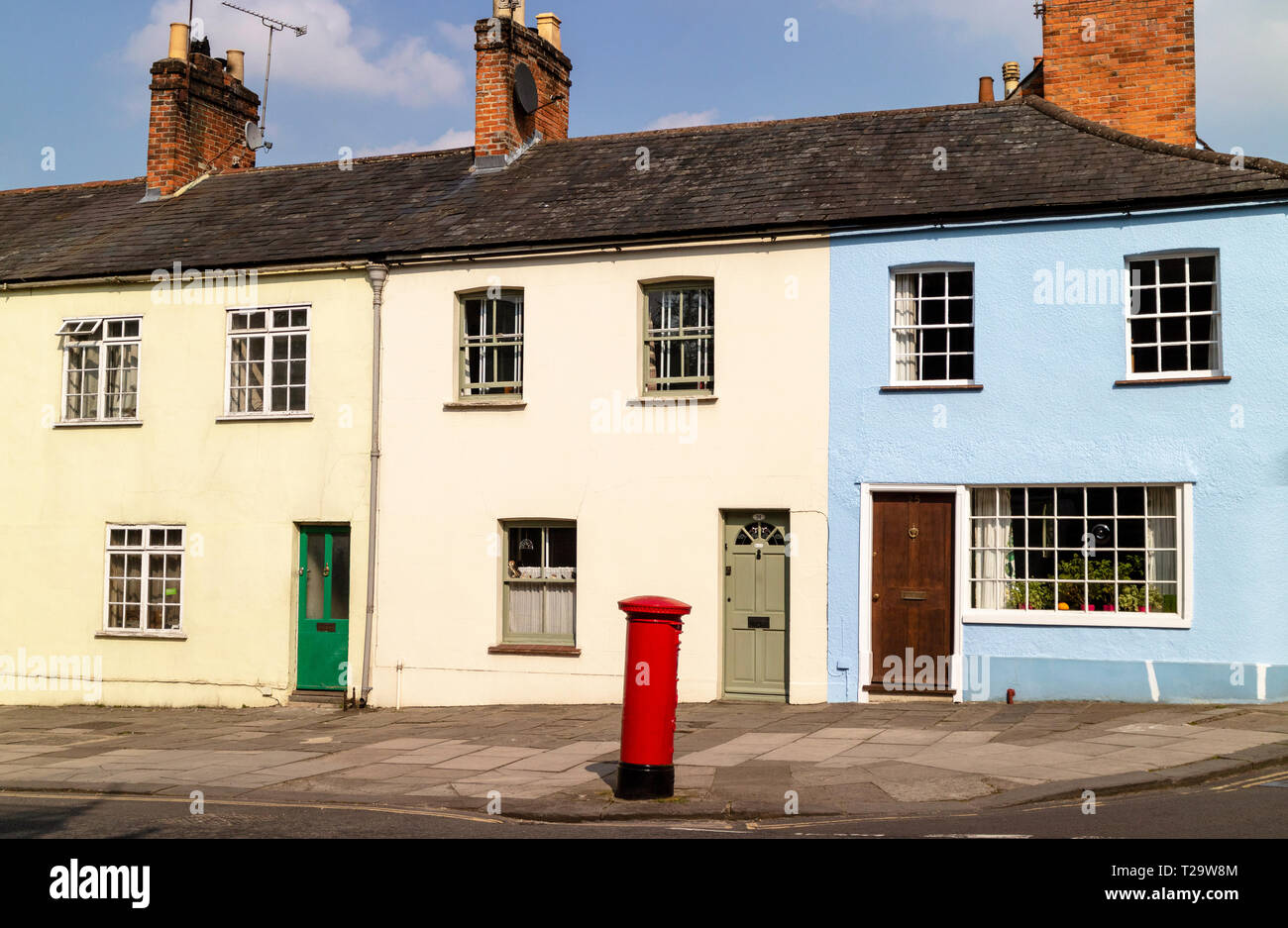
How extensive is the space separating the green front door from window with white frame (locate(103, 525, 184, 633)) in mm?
1962

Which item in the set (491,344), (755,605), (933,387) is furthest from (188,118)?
(933,387)

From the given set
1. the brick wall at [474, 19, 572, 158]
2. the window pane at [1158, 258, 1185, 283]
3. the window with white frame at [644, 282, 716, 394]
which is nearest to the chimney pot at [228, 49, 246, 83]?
the brick wall at [474, 19, 572, 158]

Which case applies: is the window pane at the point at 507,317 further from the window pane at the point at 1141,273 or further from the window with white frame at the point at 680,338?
the window pane at the point at 1141,273

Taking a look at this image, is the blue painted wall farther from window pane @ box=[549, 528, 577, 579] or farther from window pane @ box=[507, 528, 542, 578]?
window pane @ box=[507, 528, 542, 578]

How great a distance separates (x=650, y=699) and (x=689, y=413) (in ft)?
22.5

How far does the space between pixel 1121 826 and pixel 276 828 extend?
5.51m

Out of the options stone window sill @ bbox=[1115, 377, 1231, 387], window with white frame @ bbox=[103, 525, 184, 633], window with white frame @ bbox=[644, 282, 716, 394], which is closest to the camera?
stone window sill @ bbox=[1115, 377, 1231, 387]

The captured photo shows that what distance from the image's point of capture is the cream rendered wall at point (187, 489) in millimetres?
17281

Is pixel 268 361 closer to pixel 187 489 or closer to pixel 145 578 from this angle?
pixel 187 489

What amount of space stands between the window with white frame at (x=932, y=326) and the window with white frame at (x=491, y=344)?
16.3ft

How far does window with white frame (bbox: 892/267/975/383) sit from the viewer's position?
15008 mm

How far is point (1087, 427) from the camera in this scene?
1424 cm

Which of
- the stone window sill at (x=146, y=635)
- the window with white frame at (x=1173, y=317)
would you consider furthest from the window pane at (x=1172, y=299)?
the stone window sill at (x=146, y=635)

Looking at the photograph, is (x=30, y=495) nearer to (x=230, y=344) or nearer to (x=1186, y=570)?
(x=230, y=344)
